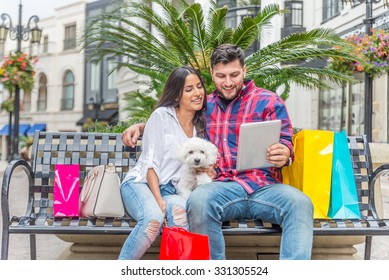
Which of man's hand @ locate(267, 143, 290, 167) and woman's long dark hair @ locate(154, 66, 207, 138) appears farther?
woman's long dark hair @ locate(154, 66, 207, 138)

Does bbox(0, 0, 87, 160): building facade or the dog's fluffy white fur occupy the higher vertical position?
bbox(0, 0, 87, 160): building facade

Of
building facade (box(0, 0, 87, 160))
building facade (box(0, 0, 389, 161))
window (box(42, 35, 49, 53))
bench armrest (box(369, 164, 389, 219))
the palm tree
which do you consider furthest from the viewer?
building facade (box(0, 0, 87, 160))

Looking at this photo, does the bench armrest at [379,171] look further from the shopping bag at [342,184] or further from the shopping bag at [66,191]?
the shopping bag at [66,191]

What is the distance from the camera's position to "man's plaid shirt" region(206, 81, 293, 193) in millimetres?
2582

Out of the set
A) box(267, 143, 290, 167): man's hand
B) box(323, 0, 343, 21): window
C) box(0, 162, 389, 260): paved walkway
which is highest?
box(323, 0, 343, 21): window

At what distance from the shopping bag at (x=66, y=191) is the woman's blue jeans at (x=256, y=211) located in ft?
2.17

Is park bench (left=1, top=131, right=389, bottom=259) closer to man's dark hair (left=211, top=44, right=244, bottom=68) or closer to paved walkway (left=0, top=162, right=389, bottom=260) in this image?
paved walkway (left=0, top=162, right=389, bottom=260)

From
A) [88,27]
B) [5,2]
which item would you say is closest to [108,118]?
[88,27]

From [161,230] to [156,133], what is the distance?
43 centimetres

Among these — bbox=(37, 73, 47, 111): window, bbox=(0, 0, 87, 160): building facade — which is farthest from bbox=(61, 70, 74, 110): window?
bbox=(37, 73, 47, 111): window

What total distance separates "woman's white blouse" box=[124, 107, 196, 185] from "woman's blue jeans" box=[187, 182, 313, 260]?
0.26 metres

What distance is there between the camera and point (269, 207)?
8.07 feet

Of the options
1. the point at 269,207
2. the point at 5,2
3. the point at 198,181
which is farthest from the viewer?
the point at 5,2
